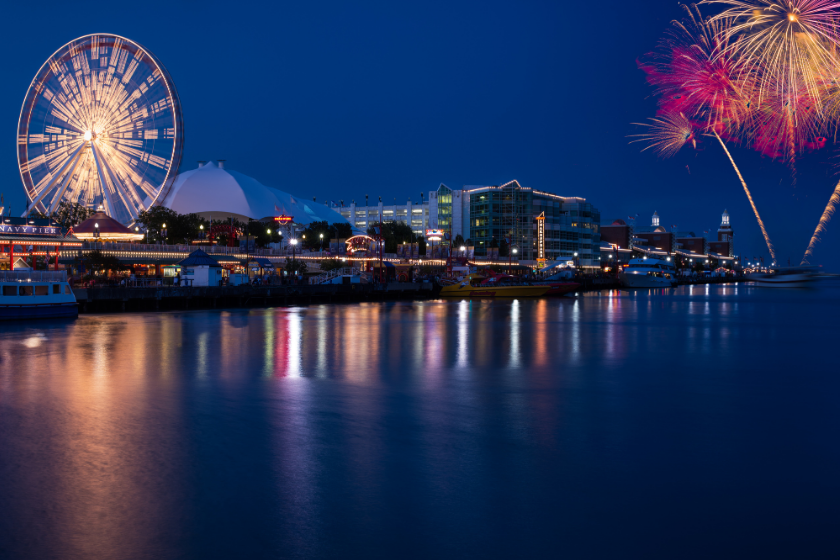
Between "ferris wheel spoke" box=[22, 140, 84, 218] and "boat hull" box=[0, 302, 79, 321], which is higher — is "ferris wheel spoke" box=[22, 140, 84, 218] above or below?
above

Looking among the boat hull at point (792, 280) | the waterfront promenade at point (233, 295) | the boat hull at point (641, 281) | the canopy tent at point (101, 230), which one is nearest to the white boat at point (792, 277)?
the boat hull at point (792, 280)

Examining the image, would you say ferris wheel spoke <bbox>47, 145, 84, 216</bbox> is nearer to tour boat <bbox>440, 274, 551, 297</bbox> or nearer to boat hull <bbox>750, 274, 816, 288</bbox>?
tour boat <bbox>440, 274, 551, 297</bbox>

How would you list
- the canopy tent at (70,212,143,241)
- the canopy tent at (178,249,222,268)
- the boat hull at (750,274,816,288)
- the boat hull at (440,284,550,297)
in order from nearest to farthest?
the canopy tent at (178,249,222,268) → the canopy tent at (70,212,143,241) → the boat hull at (440,284,550,297) → the boat hull at (750,274,816,288)

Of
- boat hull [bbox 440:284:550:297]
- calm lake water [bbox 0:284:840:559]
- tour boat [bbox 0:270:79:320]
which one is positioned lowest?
calm lake water [bbox 0:284:840:559]

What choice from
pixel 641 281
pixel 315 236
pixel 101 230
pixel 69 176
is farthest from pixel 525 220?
pixel 69 176

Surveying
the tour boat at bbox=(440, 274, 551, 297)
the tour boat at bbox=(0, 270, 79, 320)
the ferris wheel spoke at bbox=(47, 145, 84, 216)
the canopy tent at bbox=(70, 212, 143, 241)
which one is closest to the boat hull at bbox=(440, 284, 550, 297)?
the tour boat at bbox=(440, 274, 551, 297)

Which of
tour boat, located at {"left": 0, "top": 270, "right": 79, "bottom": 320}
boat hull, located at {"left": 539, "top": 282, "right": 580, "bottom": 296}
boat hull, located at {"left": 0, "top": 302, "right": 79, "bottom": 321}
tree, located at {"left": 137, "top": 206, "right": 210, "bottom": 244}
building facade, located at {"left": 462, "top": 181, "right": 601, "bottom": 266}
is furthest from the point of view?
building facade, located at {"left": 462, "top": 181, "right": 601, "bottom": 266}

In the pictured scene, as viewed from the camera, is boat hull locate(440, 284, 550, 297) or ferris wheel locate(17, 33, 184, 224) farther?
boat hull locate(440, 284, 550, 297)
